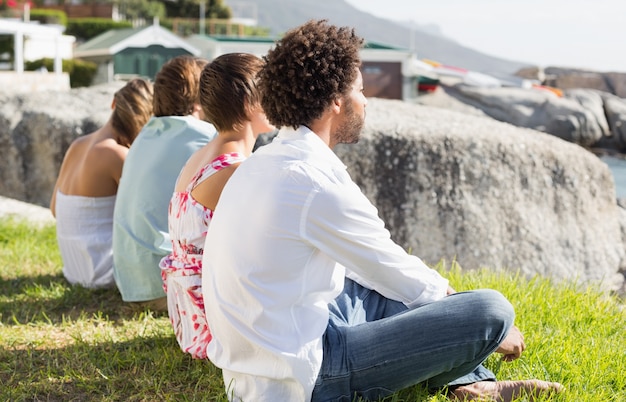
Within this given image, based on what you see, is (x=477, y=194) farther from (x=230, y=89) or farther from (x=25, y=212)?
(x=25, y=212)

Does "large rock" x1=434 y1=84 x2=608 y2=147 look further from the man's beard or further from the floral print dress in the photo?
the man's beard

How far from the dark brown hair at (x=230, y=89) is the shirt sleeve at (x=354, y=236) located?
97 cm

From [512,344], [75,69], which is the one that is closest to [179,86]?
[512,344]

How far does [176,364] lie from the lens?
3.40 m

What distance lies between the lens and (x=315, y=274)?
2539 millimetres

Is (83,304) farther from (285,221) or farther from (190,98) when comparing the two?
(285,221)

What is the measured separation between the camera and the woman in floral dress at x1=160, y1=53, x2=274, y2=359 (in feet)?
10.8

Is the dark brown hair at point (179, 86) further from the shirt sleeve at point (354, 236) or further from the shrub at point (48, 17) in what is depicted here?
the shrub at point (48, 17)

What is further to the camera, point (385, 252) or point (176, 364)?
point (176, 364)

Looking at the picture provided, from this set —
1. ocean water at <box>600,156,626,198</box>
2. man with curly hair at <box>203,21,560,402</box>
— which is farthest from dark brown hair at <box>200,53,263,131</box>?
ocean water at <box>600,156,626,198</box>

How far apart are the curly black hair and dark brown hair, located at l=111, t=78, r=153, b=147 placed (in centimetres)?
221

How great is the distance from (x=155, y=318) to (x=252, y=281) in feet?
6.06

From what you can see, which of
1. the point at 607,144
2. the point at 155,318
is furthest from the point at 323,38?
the point at 607,144

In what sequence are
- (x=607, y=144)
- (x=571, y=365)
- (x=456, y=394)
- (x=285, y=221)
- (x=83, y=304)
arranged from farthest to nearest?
1. (x=607, y=144)
2. (x=83, y=304)
3. (x=571, y=365)
4. (x=456, y=394)
5. (x=285, y=221)
